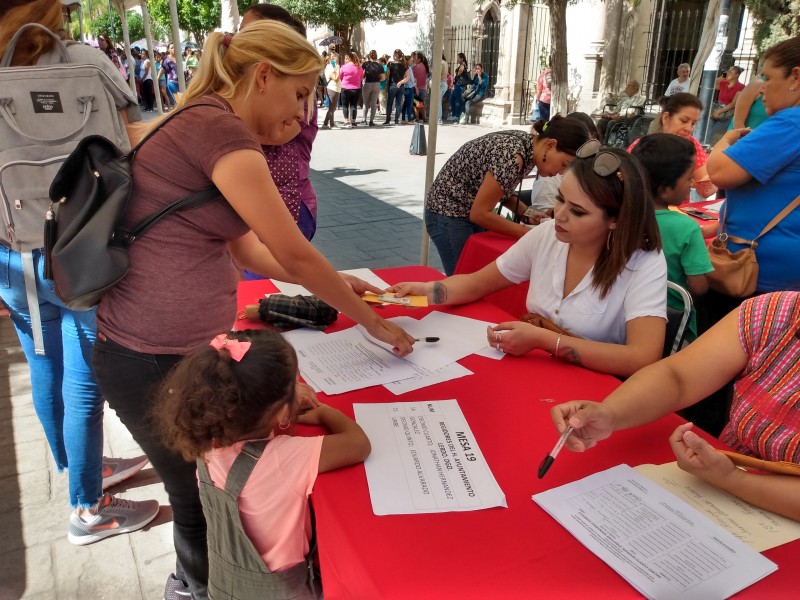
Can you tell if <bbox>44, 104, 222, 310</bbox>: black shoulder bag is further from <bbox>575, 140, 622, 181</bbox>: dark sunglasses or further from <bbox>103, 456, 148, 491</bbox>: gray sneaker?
<bbox>103, 456, 148, 491</bbox>: gray sneaker

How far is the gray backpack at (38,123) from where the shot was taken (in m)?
1.72

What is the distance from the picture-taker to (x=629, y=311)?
1812mm

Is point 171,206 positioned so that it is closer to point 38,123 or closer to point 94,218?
point 94,218

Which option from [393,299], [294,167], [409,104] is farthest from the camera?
[409,104]

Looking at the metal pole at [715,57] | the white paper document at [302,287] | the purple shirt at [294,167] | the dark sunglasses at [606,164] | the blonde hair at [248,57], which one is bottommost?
the white paper document at [302,287]

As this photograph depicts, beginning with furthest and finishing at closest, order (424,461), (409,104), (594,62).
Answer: (409,104) < (594,62) < (424,461)

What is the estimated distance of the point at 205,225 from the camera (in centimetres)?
137

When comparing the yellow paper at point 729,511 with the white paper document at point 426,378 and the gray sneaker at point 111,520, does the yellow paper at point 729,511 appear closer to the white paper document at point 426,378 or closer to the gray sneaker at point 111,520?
the white paper document at point 426,378

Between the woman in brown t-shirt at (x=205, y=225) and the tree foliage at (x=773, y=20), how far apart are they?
14781 millimetres

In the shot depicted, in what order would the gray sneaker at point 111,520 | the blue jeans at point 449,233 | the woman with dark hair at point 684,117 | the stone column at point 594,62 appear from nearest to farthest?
1. the gray sneaker at point 111,520
2. the blue jeans at point 449,233
3. the woman with dark hair at point 684,117
4. the stone column at point 594,62

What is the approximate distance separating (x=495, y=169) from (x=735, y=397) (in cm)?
183

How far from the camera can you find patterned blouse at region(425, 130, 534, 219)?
3000mm

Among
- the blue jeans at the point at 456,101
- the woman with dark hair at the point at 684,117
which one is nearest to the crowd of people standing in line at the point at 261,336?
the woman with dark hair at the point at 684,117

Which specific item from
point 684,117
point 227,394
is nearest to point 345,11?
point 684,117
